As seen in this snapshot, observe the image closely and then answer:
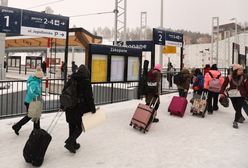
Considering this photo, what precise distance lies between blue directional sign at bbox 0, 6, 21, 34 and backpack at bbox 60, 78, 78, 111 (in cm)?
408

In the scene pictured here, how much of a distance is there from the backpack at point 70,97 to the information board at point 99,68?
13.2 ft

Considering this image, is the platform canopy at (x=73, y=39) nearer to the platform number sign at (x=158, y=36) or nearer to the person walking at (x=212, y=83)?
the platform number sign at (x=158, y=36)

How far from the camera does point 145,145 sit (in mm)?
6461

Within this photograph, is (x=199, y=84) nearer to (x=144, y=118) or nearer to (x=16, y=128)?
(x=144, y=118)

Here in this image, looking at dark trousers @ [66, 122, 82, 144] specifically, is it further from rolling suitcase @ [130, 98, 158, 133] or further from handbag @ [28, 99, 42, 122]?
rolling suitcase @ [130, 98, 158, 133]

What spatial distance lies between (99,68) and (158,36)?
480cm

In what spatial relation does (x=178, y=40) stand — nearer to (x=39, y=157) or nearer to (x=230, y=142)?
(x=230, y=142)

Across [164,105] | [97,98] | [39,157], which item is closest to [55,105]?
[97,98]

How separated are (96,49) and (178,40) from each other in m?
6.66

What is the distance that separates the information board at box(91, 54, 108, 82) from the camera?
9499 mm

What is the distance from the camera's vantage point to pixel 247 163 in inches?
217

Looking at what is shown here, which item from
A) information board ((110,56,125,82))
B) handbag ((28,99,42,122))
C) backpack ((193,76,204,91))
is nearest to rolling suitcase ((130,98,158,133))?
handbag ((28,99,42,122))

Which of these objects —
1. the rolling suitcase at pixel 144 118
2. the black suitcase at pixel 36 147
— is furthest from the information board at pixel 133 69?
the black suitcase at pixel 36 147

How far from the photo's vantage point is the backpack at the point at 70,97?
5.29 meters
